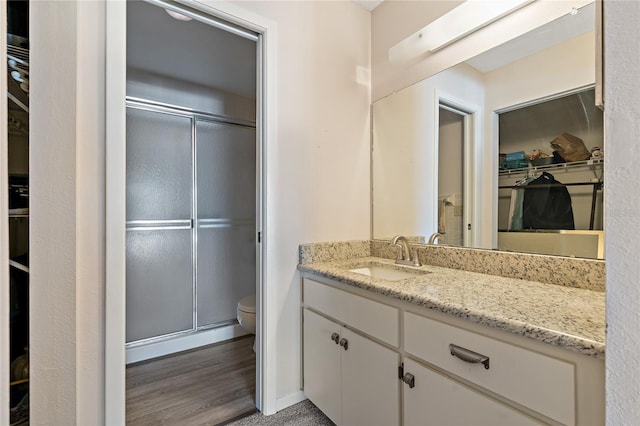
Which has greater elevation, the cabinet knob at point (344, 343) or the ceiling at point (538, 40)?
the ceiling at point (538, 40)

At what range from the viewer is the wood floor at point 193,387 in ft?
5.55

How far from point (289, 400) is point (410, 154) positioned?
160cm

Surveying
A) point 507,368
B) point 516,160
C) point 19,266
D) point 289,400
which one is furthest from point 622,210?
A: point 289,400

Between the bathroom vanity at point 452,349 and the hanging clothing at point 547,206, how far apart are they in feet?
0.87

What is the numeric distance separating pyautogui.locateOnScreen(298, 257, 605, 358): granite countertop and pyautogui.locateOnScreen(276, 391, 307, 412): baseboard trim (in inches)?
30.1

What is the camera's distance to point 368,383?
1.32 metres

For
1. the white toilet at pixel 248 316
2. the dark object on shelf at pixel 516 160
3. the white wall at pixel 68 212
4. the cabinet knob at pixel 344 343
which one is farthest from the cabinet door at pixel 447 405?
the white toilet at pixel 248 316

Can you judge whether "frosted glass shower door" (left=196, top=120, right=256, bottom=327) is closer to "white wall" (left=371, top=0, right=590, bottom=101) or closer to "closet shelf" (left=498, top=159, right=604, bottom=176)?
"white wall" (left=371, top=0, right=590, bottom=101)

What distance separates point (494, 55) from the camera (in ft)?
4.86

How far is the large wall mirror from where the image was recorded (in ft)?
4.01

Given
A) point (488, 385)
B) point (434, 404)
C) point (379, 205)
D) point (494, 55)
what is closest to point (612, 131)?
point (488, 385)

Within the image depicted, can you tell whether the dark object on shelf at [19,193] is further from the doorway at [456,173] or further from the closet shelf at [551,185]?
the closet shelf at [551,185]

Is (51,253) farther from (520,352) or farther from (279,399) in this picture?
(520,352)

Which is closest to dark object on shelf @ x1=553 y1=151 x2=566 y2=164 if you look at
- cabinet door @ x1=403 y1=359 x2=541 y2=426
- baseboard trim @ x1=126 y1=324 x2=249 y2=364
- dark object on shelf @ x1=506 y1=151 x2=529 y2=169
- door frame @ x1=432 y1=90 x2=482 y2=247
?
dark object on shelf @ x1=506 y1=151 x2=529 y2=169
